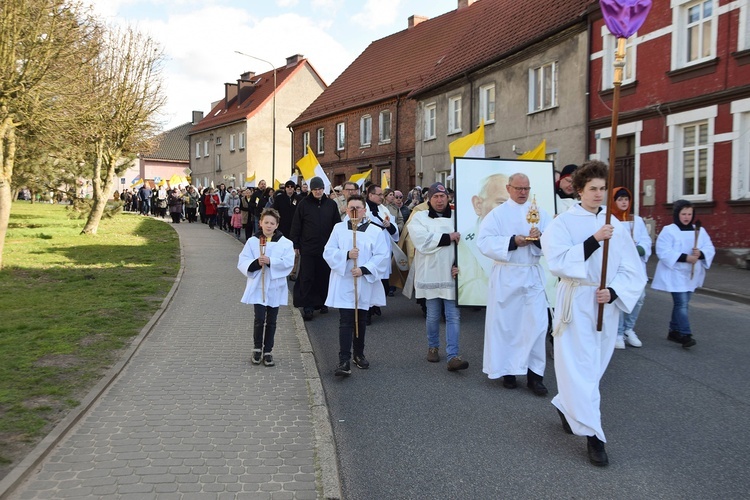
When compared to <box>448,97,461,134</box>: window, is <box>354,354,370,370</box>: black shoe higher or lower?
lower

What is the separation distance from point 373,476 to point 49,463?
6.72 feet

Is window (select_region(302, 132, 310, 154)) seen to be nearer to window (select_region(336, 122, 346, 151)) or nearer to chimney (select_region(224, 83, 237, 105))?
window (select_region(336, 122, 346, 151))

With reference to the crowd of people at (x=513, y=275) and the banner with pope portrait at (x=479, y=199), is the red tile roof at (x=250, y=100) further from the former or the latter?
the banner with pope portrait at (x=479, y=199)

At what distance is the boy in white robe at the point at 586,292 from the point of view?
187 inches

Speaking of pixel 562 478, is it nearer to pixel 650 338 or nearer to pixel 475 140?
pixel 650 338

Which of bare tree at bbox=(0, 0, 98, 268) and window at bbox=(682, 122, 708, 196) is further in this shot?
window at bbox=(682, 122, 708, 196)

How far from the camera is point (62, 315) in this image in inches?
380

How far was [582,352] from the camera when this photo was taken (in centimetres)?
480

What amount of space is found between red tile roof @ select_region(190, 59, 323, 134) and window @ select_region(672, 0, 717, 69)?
38.7m

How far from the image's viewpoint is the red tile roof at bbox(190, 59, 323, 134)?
178ft

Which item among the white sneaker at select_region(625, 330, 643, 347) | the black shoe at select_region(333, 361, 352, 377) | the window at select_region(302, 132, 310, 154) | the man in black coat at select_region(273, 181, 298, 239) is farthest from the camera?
the window at select_region(302, 132, 310, 154)

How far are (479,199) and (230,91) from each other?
56.9 metres

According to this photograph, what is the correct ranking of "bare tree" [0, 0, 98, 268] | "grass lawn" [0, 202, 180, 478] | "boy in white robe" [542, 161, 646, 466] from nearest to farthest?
"boy in white robe" [542, 161, 646, 466]
"grass lawn" [0, 202, 180, 478]
"bare tree" [0, 0, 98, 268]

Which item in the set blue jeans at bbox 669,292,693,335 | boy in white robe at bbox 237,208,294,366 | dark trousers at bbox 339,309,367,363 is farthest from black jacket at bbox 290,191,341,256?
blue jeans at bbox 669,292,693,335
